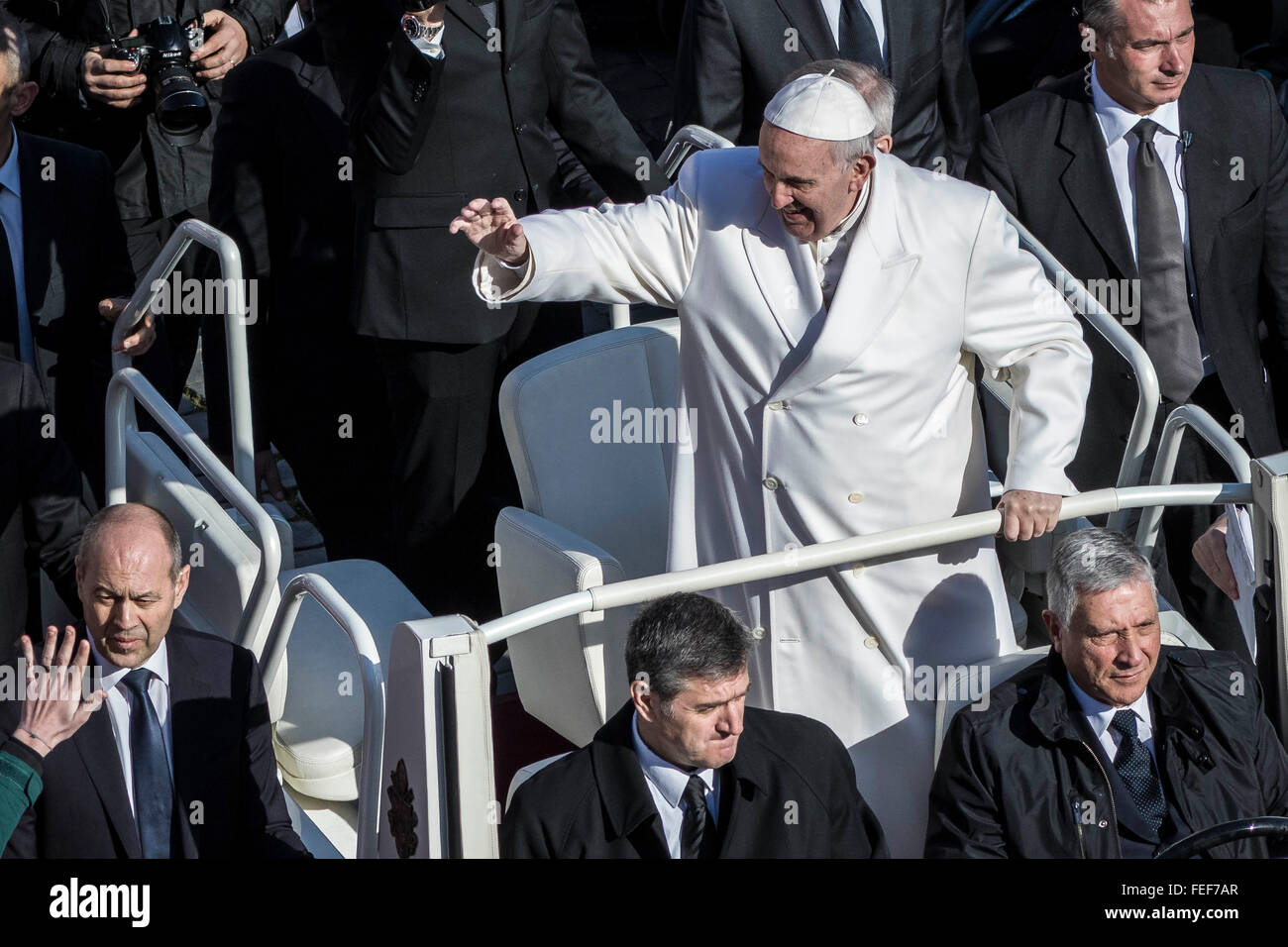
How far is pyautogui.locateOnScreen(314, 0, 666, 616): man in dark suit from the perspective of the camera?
15.9 ft

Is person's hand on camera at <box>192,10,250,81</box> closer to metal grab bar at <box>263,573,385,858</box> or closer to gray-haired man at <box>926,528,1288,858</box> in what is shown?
metal grab bar at <box>263,573,385,858</box>

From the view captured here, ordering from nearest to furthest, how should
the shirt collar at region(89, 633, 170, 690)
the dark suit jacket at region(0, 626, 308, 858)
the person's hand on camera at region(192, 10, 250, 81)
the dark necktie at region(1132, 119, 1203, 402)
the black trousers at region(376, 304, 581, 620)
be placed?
1. the dark suit jacket at region(0, 626, 308, 858)
2. the shirt collar at region(89, 633, 170, 690)
3. the dark necktie at region(1132, 119, 1203, 402)
4. the black trousers at region(376, 304, 581, 620)
5. the person's hand on camera at region(192, 10, 250, 81)

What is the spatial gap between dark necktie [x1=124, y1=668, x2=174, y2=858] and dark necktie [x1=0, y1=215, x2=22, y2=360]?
1554mm

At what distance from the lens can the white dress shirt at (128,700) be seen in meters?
3.72

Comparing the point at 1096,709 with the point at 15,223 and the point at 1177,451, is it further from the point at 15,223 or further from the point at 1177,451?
the point at 15,223

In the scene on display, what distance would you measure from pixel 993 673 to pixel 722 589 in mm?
615

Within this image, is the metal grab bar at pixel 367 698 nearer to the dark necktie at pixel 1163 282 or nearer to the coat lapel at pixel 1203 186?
the dark necktie at pixel 1163 282

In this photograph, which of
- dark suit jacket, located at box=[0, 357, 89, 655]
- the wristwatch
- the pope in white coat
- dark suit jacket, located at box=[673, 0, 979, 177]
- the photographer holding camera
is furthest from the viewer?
dark suit jacket, located at box=[673, 0, 979, 177]

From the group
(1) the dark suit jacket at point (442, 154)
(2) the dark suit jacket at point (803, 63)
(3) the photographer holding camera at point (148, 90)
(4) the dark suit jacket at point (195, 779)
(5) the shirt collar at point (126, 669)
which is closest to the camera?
(4) the dark suit jacket at point (195, 779)

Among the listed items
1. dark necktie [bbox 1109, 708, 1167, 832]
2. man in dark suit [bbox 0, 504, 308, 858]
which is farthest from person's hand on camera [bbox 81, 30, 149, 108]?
dark necktie [bbox 1109, 708, 1167, 832]

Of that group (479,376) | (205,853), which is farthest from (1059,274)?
(205,853)

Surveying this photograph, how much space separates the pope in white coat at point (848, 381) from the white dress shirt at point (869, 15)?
4.97 feet

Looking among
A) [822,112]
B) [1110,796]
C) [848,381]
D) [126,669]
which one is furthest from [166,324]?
[1110,796]

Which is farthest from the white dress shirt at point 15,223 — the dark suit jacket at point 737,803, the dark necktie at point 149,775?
the dark suit jacket at point 737,803
